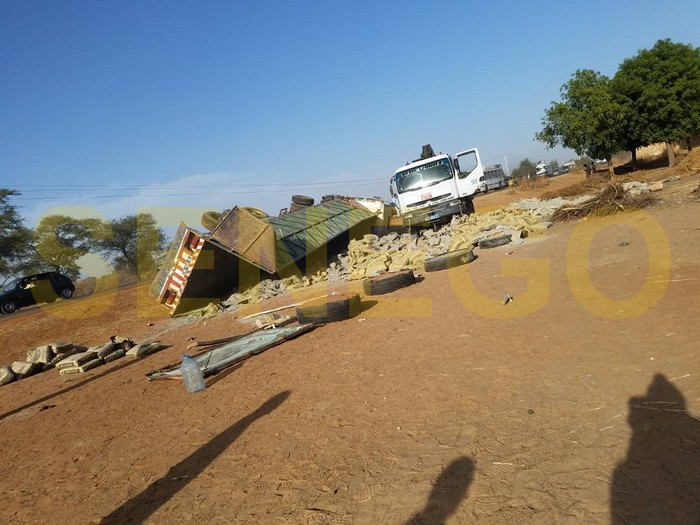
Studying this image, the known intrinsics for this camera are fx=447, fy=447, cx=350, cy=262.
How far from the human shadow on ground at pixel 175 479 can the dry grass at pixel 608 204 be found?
1158 cm

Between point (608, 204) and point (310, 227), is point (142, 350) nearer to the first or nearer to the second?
point (310, 227)

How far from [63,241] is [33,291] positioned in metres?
21.9

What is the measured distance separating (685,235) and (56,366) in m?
12.1

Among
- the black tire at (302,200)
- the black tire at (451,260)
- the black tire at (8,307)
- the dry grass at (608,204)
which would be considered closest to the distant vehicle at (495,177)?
the black tire at (302,200)

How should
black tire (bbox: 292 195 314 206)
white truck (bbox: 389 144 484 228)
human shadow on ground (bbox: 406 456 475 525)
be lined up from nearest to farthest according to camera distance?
human shadow on ground (bbox: 406 456 475 525) → white truck (bbox: 389 144 484 228) → black tire (bbox: 292 195 314 206)

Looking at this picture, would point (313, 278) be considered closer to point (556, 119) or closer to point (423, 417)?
point (423, 417)

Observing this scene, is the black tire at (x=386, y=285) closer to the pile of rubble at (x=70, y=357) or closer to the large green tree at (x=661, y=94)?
the pile of rubble at (x=70, y=357)

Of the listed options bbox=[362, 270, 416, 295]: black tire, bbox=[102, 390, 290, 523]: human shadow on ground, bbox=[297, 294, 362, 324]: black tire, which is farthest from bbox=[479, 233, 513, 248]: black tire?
bbox=[102, 390, 290, 523]: human shadow on ground

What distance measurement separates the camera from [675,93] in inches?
1009

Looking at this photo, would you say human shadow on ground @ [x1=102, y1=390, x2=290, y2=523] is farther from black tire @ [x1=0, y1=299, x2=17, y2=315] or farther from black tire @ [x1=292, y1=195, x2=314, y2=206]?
black tire @ [x1=0, y1=299, x2=17, y2=315]

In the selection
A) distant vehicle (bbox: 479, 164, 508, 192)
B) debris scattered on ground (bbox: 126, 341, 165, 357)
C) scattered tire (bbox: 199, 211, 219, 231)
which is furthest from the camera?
distant vehicle (bbox: 479, 164, 508, 192)

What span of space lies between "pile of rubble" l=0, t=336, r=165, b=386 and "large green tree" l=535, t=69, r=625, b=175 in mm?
26176

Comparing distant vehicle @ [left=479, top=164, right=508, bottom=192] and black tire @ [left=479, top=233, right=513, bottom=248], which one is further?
distant vehicle @ [left=479, top=164, right=508, bottom=192]

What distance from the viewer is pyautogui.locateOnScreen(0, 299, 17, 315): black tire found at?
22.4m
